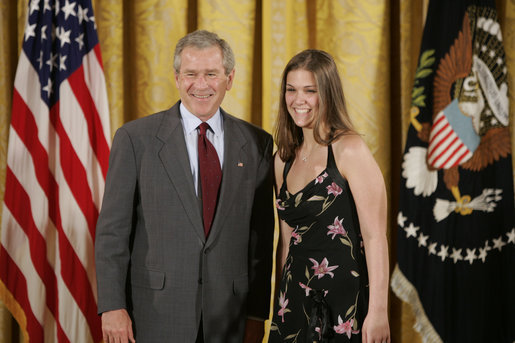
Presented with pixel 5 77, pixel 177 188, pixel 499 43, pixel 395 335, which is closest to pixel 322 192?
pixel 177 188

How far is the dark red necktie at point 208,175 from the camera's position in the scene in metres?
2.15

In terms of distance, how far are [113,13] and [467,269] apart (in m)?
2.50

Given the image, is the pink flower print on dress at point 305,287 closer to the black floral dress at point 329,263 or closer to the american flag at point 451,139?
the black floral dress at point 329,263

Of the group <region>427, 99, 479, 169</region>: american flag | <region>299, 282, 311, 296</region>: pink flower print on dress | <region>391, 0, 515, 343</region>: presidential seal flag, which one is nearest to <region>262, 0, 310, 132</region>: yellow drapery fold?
<region>391, 0, 515, 343</region>: presidential seal flag

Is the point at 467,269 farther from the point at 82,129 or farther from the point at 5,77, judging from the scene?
the point at 5,77

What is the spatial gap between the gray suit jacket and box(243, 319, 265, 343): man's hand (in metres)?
0.07

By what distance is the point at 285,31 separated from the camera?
3350 mm

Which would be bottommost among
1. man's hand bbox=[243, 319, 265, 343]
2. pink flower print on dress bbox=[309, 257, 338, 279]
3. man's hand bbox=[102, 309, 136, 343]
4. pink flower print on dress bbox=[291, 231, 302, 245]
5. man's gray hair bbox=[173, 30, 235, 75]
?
man's hand bbox=[243, 319, 265, 343]

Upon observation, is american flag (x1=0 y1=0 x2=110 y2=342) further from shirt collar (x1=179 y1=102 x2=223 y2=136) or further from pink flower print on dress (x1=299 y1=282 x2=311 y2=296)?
pink flower print on dress (x1=299 y1=282 x2=311 y2=296)

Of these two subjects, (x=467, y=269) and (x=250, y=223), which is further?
(x=467, y=269)

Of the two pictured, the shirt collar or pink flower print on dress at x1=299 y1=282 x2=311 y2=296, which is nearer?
pink flower print on dress at x1=299 y1=282 x2=311 y2=296

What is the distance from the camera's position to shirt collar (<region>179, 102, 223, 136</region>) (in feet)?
7.30

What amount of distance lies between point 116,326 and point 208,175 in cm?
67

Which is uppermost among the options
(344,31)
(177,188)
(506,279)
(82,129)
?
(344,31)
